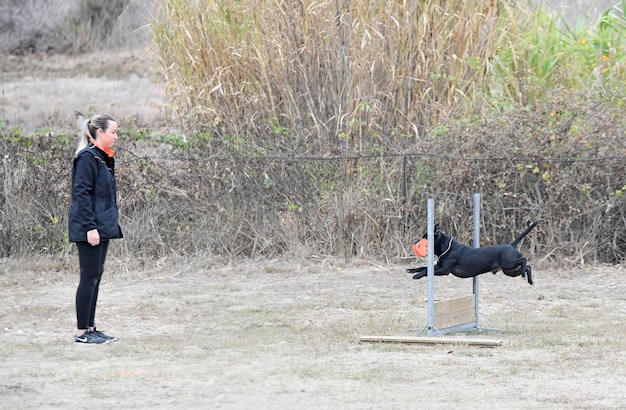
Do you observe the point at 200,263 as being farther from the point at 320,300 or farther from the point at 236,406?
the point at 236,406

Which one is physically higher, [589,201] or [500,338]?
[589,201]

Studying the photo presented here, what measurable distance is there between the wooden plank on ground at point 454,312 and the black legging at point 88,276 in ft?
7.65

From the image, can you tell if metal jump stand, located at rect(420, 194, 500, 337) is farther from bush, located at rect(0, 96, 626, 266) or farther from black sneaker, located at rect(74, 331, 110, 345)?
bush, located at rect(0, 96, 626, 266)

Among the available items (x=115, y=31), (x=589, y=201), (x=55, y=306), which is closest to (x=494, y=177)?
(x=589, y=201)

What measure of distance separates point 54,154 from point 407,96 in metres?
3.88

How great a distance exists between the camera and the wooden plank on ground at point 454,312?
7500 millimetres

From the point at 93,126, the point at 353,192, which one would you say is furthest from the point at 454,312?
the point at 353,192

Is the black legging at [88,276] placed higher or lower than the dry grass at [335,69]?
lower

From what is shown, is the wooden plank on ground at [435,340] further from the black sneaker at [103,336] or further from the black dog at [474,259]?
the black sneaker at [103,336]

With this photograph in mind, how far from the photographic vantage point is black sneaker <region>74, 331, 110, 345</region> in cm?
762

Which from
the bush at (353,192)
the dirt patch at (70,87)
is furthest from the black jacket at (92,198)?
the dirt patch at (70,87)

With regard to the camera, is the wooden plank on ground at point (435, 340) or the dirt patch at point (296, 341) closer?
the dirt patch at point (296, 341)

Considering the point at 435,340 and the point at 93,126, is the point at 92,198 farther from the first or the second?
the point at 435,340

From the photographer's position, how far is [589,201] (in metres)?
11.0
